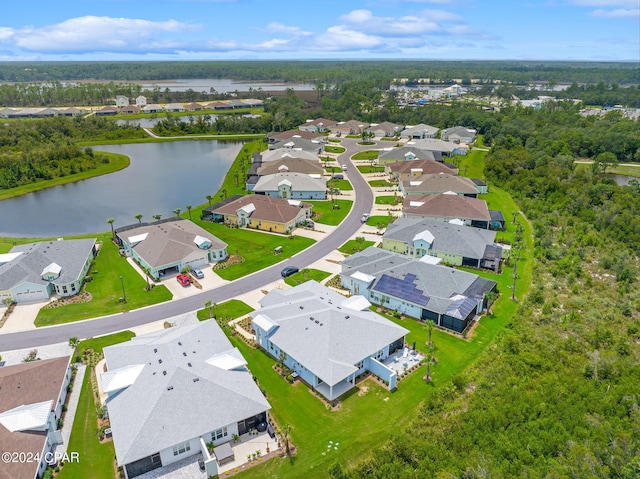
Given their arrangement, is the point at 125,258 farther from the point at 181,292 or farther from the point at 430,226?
the point at 430,226

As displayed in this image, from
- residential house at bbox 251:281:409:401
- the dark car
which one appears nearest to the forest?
residential house at bbox 251:281:409:401

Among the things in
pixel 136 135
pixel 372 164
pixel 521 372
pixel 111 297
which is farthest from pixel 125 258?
pixel 136 135

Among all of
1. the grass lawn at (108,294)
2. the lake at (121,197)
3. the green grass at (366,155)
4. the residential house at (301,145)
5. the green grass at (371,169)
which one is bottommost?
the lake at (121,197)

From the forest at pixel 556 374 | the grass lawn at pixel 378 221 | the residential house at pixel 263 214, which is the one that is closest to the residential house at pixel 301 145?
the residential house at pixel 263 214

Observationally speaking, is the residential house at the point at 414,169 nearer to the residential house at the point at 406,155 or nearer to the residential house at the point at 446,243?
the residential house at the point at 406,155

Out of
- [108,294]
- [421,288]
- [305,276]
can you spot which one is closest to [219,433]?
[305,276]
